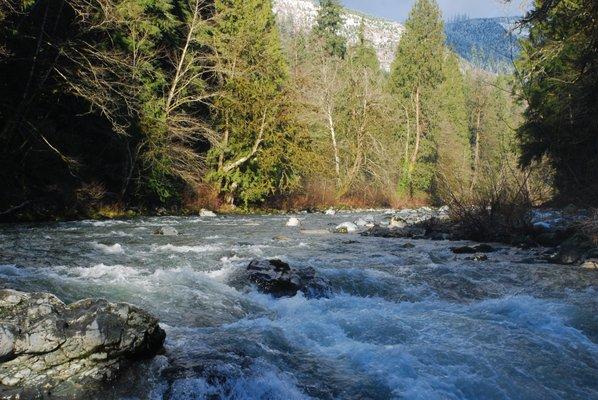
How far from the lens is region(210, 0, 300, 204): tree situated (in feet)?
72.5

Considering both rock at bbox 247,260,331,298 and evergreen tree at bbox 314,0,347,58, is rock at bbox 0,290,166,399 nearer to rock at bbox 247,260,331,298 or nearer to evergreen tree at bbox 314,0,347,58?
rock at bbox 247,260,331,298

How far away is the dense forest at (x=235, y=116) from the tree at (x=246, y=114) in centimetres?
9

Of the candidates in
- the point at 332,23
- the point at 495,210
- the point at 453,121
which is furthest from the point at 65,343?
the point at 332,23

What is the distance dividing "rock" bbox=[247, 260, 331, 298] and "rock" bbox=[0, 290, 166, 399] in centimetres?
233

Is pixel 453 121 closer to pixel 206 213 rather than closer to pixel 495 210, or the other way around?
pixel 206 213

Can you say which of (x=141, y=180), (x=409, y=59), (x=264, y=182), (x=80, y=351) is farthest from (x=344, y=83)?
(x=80, y=351)

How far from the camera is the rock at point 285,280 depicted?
5781mm

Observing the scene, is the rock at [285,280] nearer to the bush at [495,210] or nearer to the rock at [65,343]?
the rock at [65,343]

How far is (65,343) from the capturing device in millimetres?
3168

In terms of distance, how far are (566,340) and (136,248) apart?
7.04m

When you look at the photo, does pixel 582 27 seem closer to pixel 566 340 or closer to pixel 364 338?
pixel 566 340

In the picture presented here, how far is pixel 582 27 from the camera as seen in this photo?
7.63 m

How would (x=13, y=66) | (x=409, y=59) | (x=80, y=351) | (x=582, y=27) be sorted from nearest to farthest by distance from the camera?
(x=80, y=351), (x=582, y=27), (x=13, y=66), (x=409, y=59)

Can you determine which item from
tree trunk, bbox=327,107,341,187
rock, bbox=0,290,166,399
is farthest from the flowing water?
tree trunk, bbox=327,107,341,187
